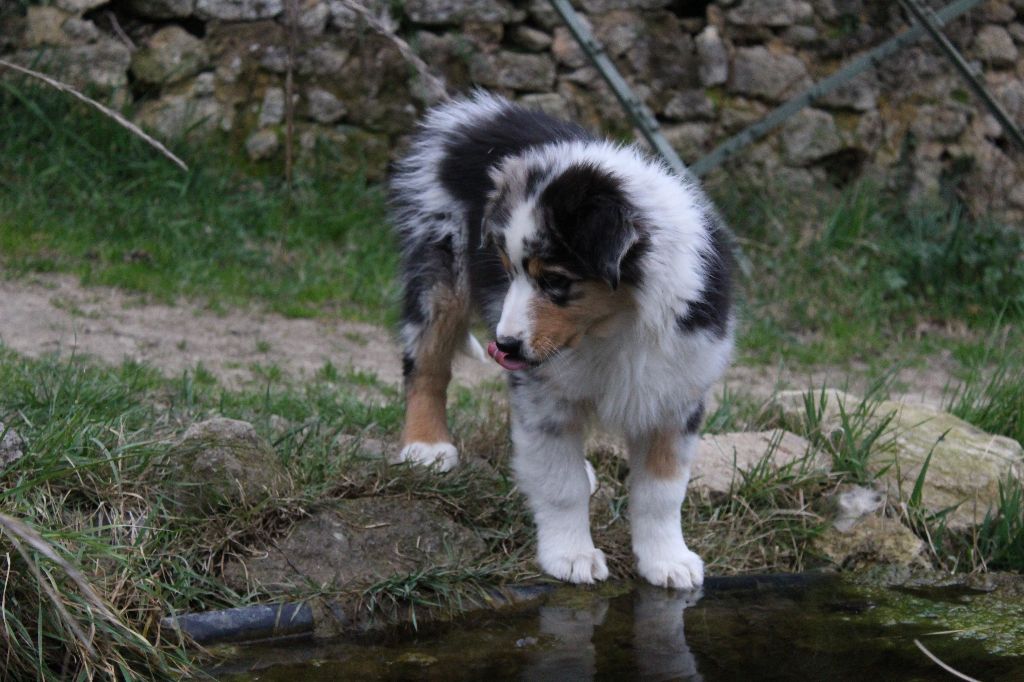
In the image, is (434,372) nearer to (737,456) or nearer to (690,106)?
(737,456)

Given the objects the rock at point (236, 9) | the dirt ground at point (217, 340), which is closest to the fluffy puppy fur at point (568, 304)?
the dirt ground at point (217, 340)

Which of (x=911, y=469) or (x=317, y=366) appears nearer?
(x=911, y=469)

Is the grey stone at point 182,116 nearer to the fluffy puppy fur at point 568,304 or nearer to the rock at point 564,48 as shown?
the rock at point 564,48

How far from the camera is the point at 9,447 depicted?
11.9 feet

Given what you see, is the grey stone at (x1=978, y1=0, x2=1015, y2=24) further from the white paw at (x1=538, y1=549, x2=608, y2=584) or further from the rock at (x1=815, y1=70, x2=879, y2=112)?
the white paw at (x1=538, y1=549, x2=608, y2=584)

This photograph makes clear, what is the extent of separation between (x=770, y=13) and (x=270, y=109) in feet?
10.7

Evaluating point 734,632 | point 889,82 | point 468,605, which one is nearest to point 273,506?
point 468,605

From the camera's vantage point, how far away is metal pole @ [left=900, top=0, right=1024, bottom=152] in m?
7.38

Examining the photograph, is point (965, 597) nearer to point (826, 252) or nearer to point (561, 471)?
point (561, 471)

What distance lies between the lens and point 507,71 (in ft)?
27.1

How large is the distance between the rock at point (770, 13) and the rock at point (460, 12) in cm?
144

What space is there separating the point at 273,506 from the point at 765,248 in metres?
4.75

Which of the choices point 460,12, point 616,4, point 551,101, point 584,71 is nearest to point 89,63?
point 460,12

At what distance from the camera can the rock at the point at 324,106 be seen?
26.7ft
